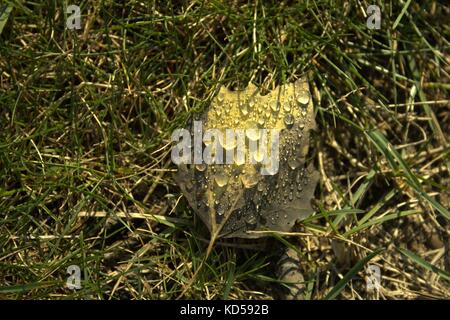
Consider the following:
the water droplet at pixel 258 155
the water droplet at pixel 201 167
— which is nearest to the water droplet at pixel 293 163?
the water droplet at pixel 258 155

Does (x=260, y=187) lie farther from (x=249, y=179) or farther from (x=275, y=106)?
(x=275, y=106)

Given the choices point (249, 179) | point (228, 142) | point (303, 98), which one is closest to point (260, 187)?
point (249, 179)

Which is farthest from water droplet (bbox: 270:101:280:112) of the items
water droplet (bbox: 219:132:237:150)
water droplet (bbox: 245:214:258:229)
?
water droplet (bbox: 245:214:258:229)

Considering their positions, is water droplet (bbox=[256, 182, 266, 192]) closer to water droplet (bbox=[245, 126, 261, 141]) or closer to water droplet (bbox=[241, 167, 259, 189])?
water droplet (bbox=[241, 167, 259, 189])

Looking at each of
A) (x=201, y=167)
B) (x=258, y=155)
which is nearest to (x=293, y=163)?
(x=258, y=155)

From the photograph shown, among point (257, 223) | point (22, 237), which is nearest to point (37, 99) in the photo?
point (22, 237)

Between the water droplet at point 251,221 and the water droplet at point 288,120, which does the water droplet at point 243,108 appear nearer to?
→ the water droplet at point 288,120

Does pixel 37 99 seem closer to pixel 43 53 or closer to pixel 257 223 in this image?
pixel 43 53

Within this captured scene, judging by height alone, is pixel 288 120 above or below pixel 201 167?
above

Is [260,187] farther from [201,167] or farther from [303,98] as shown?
[303,98]

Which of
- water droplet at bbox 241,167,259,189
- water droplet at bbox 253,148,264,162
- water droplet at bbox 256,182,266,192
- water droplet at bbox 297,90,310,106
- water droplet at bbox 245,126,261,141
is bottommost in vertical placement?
water droplet at bbox 256,182,266,192

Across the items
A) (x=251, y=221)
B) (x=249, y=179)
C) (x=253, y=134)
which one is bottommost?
(x=251, y=221)
